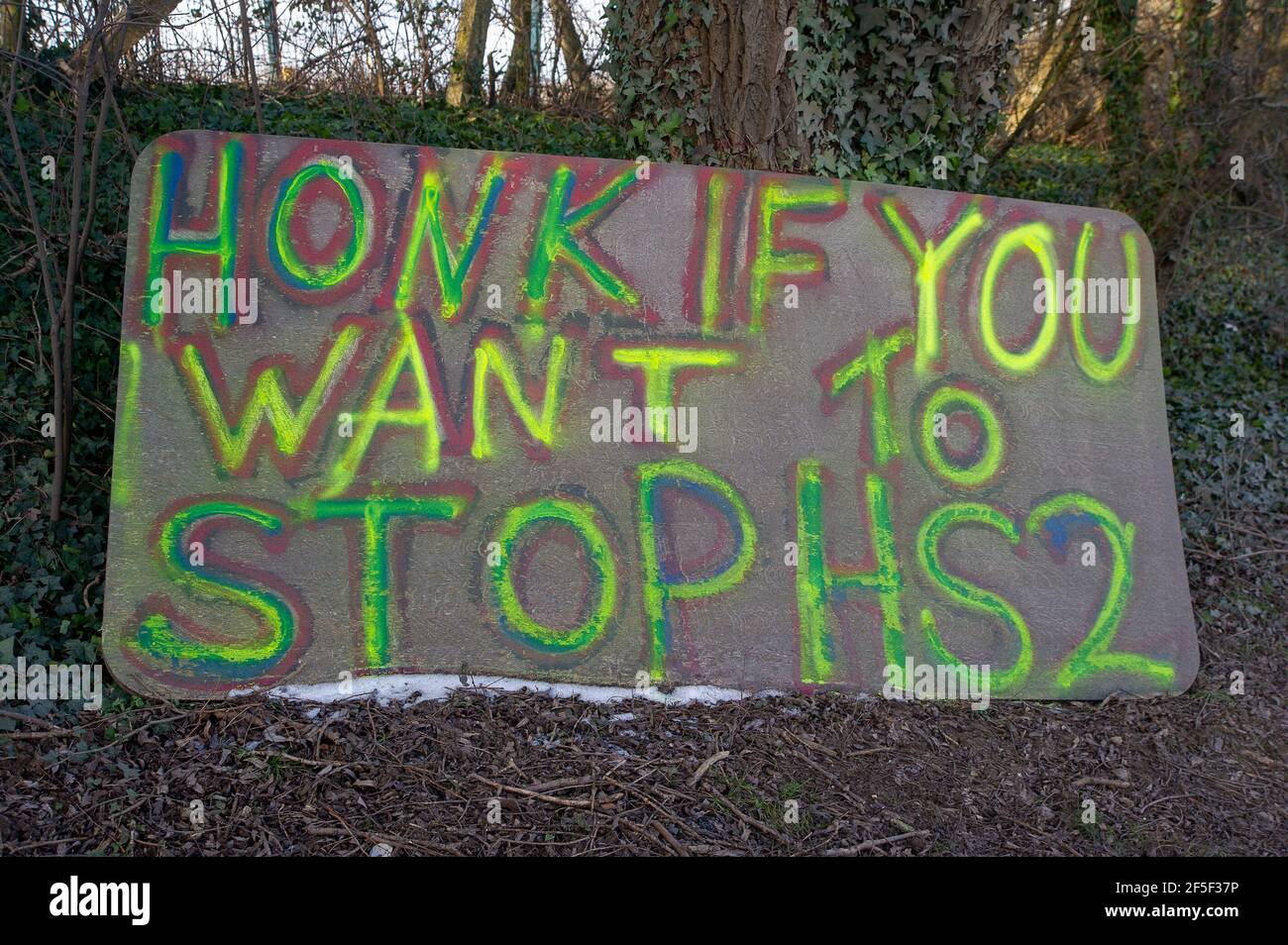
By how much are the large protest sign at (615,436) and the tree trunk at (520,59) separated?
4.20 m

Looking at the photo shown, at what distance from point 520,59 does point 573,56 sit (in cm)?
41

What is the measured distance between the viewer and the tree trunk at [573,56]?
7.79 m

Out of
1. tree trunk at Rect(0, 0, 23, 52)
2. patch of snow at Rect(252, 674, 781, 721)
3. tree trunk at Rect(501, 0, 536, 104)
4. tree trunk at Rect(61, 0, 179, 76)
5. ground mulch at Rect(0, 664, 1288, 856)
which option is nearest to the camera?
ground mulch at Rect(0, 664, 1288, 856)

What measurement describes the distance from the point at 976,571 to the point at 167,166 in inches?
139

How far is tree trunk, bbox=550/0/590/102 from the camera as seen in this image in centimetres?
779

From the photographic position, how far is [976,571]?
167 inches

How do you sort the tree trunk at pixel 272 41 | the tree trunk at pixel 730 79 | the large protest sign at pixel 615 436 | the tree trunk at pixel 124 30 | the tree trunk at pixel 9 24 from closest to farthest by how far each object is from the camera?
the large protest sign at pixel 615 436, the tree trunk at pixel 124 30, the tree trunk at pixel 9 24, the tree trunk at pixel 730 79, the tree trunk at pixel 272 41

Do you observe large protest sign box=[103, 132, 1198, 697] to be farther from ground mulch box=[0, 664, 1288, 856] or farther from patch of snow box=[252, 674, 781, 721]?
ground mulch box=[0, 664, 1288, 856]

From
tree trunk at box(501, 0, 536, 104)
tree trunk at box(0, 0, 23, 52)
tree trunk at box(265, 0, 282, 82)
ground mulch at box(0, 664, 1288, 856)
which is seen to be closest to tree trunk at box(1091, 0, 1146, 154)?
tree trunk at box(501, 0, 536, 104)

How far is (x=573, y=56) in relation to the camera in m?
7.86

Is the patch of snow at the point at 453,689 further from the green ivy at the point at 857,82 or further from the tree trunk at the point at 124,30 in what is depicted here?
the green ivy at the point at 857,82

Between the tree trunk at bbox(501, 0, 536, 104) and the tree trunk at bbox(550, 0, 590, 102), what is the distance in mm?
213

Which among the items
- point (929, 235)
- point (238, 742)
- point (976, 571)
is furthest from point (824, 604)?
point (238, 742)

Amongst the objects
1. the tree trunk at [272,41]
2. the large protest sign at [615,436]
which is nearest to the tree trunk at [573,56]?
the tree trunk at [272,41]
